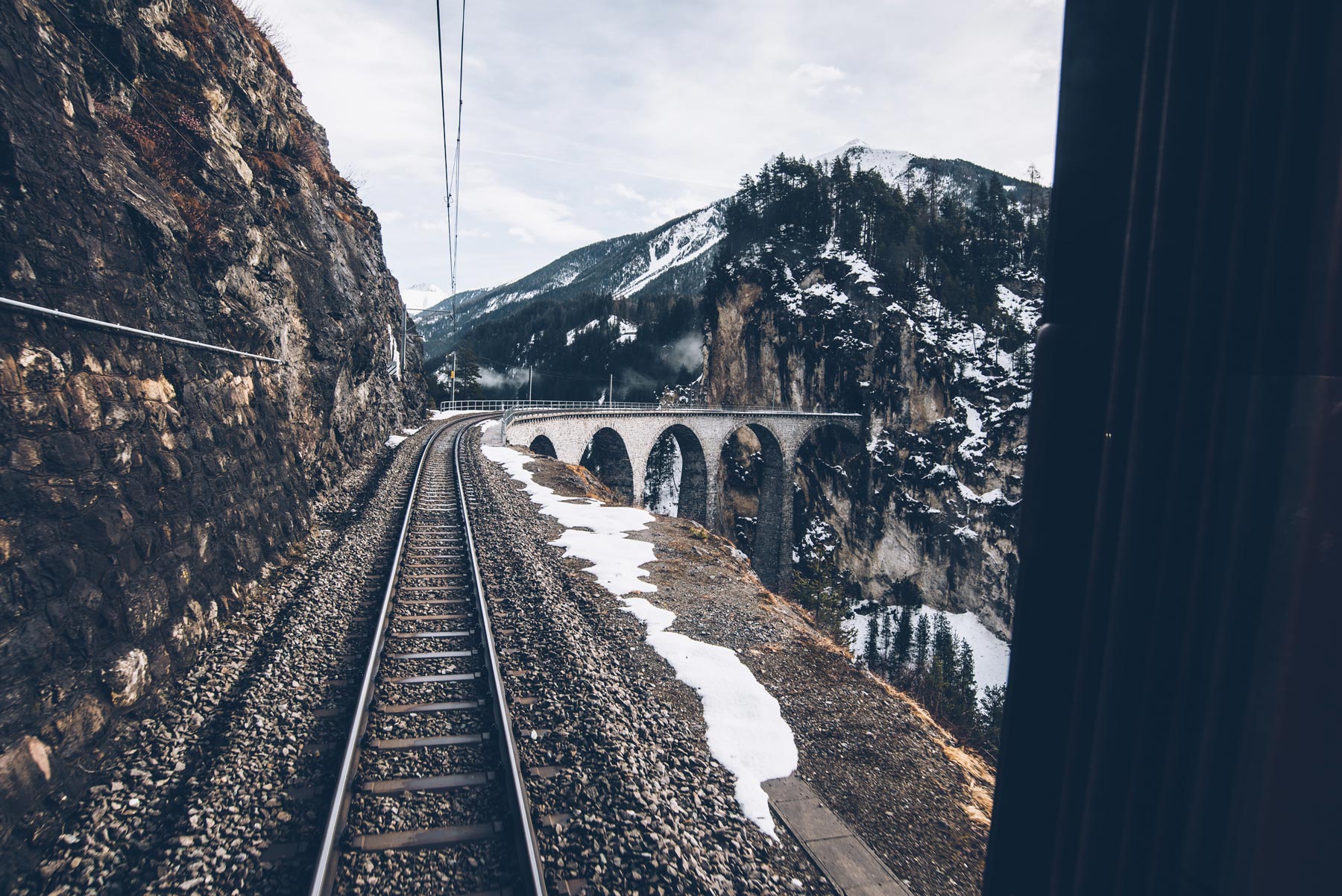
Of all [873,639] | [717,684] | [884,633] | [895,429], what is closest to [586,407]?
[717,684]

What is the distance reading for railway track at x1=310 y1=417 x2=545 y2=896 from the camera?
4.14m

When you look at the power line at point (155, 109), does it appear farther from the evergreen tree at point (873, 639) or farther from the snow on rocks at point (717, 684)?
the evergreen tree at point (873, 639)

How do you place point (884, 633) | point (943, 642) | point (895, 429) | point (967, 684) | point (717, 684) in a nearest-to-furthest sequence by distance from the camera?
point (717, 684)
point (967, 684)
point (943, 642)
point (884, 633)
point (895, 429)

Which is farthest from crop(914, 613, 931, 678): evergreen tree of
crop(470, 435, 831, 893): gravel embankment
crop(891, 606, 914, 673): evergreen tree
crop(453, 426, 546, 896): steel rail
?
crop(453, 426, 546, 896): steel rail

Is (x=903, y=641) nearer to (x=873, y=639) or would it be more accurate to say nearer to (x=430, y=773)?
(x=873, y=639)

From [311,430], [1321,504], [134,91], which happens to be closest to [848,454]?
[311,430]

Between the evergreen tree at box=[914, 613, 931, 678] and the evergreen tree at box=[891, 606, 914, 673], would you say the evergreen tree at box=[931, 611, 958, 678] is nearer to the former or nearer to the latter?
the evergreen tree at box=[914, 613, 931, 678]

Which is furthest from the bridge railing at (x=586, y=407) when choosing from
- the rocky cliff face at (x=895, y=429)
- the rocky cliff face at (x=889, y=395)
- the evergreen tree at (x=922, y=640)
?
the evergreen tree at (x=922, y=640)

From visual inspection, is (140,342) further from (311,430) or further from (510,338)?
(510,338)

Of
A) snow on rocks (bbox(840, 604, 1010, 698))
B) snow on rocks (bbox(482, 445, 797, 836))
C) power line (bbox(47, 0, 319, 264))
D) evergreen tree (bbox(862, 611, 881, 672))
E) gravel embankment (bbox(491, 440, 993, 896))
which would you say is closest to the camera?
gravel embankment (bbox(491, 440, 993, 896))

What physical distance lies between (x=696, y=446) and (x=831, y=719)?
44857mm

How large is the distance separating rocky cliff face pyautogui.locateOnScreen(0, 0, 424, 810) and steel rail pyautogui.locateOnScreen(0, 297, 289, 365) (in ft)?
0.30

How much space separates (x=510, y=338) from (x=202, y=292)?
481ft

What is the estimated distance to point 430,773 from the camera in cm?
513
